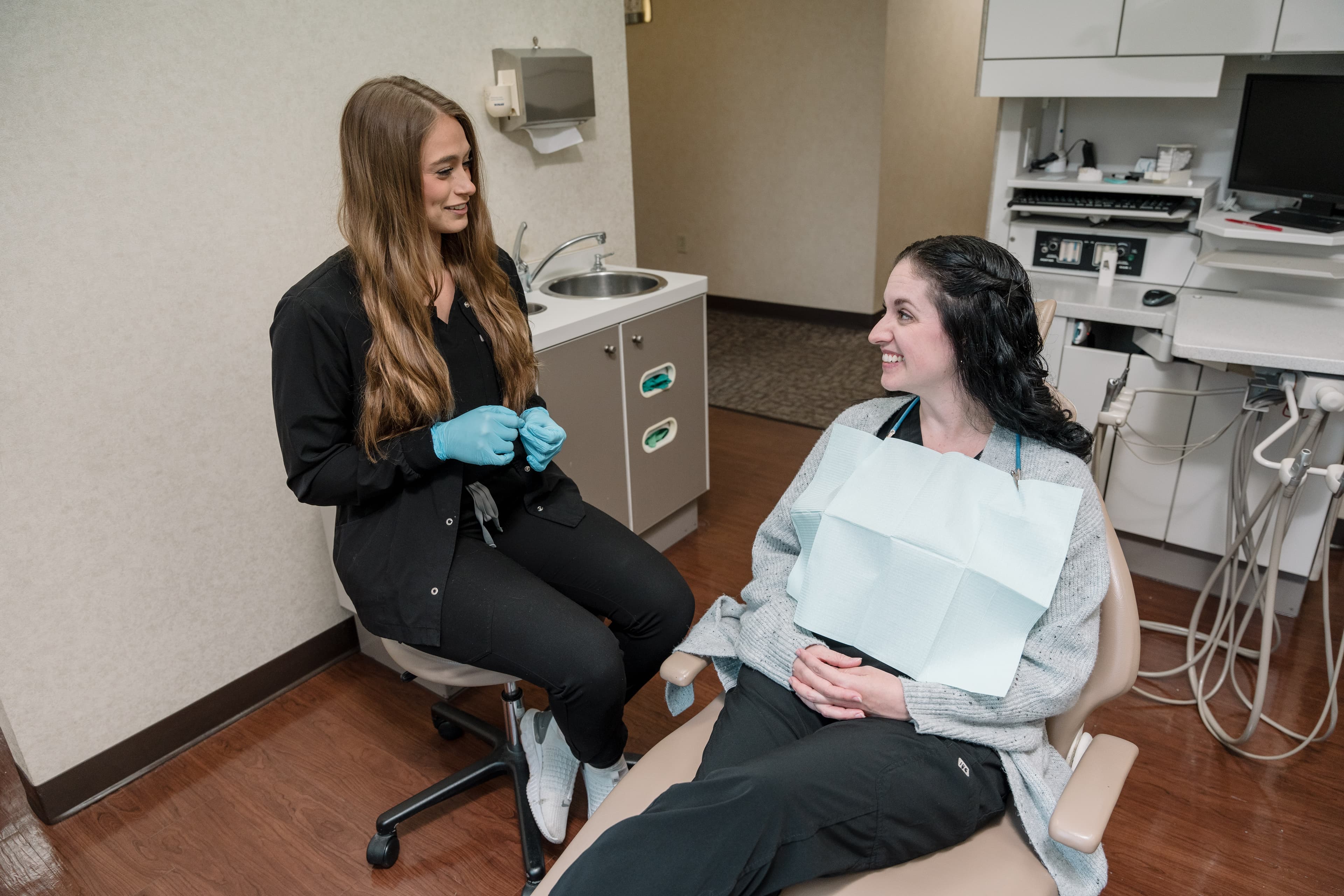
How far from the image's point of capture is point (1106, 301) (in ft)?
8.14

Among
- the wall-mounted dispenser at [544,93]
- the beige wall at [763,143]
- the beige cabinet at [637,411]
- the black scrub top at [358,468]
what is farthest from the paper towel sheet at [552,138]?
the beige wall at [763,143]

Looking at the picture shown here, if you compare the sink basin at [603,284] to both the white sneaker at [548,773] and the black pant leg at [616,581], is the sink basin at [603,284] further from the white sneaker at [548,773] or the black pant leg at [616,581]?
the white sneaker at [548,773]

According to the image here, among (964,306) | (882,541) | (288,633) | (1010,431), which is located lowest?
(288,633)

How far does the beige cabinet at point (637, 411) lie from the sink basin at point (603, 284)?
194 millimetres

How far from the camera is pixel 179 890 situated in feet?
5.56

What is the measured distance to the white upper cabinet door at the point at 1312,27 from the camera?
217cm

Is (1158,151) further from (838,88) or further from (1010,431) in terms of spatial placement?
(838,88)

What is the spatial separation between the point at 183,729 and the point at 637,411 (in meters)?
1.34

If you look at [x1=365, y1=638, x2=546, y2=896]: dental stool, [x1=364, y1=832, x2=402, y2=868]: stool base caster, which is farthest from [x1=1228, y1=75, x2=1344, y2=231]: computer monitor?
[x1=364, y1=832, x2=402, y2=868]: stool base caster

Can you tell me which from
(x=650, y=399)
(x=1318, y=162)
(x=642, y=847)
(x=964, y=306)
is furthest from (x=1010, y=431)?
(x=1318, y=162)

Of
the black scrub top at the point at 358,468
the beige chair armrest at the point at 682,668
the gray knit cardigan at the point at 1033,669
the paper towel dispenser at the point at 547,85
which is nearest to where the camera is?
the gray knit cardigan at the point at 1033,669

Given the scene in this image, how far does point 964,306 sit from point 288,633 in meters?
1.78

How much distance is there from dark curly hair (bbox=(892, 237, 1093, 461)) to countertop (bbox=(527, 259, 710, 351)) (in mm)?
1035

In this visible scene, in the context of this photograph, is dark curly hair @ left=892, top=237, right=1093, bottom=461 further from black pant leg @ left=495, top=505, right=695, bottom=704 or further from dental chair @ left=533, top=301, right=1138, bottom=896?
black pant leg @ left=495, top=505, right=695, bottom=704
